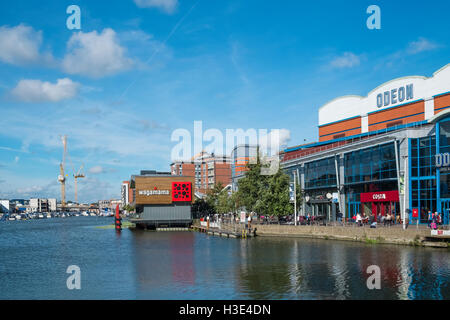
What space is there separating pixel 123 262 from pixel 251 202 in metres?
33.3

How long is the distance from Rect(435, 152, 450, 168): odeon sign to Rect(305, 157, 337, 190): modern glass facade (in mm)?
21105

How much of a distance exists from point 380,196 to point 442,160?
1181cm

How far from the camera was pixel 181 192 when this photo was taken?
301ft

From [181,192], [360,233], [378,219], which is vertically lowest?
[360,233]

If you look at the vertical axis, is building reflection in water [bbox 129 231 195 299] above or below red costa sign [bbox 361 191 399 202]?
below

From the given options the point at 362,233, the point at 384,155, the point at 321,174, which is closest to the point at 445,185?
the point at 384,155

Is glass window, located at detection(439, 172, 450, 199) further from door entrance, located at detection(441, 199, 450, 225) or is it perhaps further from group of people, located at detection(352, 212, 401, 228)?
group of people, located at detection(352, 212, 401, 228)

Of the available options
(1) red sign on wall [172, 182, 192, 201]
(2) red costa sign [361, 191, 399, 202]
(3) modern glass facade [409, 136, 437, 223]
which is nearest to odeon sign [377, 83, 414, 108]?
(3) modern glass facade [409, 136, 437, 223]

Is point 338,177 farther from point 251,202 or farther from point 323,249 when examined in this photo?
point 323,249

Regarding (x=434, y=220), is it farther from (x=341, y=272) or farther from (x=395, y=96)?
(x=395, y=96)

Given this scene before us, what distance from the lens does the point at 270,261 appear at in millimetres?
→ 38531

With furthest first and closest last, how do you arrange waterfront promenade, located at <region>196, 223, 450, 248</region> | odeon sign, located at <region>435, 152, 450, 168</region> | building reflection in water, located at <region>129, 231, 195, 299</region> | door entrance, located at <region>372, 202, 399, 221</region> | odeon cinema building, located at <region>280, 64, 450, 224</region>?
1. door entrance, located at <region>372, 202, 399, 221</region>
2. odeon cinema building, located at <region>280, 64, 450, 224</region>
3. odeon sign, located at <region>435, 152, 450, 168</region>
4. waterfront promenade, located at <region>196, 223, 450, 248</region>
5. building reflection in water, located at <region>129, 231, 195, 299</region>

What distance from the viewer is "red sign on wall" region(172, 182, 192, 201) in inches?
3603
